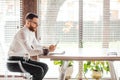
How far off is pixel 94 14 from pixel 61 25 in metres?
0.64

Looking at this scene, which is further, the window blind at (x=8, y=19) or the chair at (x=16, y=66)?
the window blind at (x=8, y=19)

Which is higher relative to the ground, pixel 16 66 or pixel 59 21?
pixel 59 21

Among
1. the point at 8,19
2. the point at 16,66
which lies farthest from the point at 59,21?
the point at 16,66

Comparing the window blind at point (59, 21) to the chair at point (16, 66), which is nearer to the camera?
the chair at point (16, 66)

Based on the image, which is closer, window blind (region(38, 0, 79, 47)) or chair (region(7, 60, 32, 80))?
chair (region(7, 60, 32, 80))

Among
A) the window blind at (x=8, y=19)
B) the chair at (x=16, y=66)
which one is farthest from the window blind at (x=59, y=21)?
the chair at (x=16, y=66)

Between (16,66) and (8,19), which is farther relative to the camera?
(8,19)

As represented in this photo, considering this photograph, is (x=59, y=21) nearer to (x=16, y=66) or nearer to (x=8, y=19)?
(x=8, y=19)

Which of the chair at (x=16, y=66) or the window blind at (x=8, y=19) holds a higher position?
the window blind at (x=8, y=19)

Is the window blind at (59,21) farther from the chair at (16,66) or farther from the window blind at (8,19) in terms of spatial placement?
the chair at (16,66)

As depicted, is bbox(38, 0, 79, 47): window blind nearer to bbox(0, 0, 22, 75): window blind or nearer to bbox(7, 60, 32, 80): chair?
bbox(0, 0, 22, 75): window blind

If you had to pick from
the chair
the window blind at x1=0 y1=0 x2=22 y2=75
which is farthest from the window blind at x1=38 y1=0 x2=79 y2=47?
the chair

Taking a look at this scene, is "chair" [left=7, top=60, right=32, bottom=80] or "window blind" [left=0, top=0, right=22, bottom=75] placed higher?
"window blind" [left=0, top=0, right=22, bottom=75]

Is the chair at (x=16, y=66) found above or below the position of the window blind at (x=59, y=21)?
below
